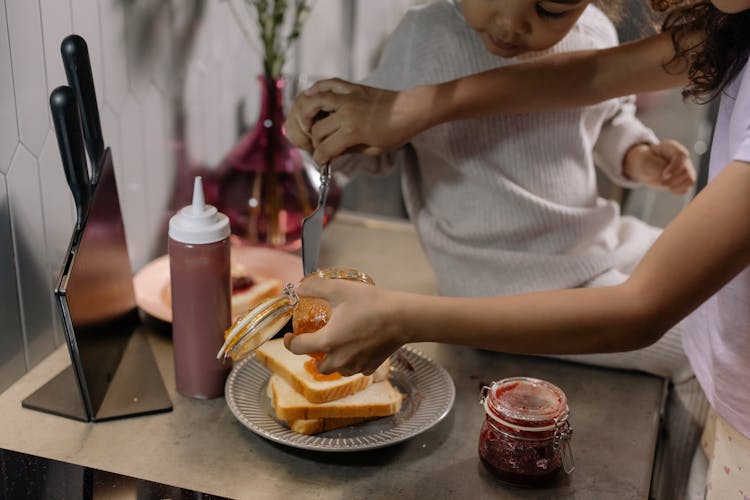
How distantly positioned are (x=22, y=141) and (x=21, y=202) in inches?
2.4

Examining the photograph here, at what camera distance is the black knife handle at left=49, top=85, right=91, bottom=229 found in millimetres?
748

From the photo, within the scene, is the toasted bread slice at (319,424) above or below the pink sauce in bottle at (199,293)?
below

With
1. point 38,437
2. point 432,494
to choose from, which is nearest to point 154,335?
point 38,437

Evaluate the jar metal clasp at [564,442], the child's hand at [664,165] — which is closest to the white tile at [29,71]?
the jar metal clasp at [564,442]

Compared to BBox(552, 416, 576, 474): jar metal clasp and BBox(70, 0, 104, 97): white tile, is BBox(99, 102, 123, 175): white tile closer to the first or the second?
BBox(70, 0, 104, 97): white tile

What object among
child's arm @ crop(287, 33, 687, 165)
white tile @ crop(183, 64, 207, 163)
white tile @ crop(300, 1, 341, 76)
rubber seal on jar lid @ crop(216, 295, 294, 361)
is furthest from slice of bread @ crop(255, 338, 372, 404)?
white tile @ crop(300, 1, 341, 76)

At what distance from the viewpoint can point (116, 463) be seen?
2.60 ft

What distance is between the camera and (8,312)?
0.88m

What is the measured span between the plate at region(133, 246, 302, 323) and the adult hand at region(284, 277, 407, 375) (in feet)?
1.20

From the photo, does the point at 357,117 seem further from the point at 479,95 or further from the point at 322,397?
the point at 322,397

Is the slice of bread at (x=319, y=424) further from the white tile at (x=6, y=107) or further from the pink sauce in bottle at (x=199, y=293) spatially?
the white tile at (x=6, y=107)

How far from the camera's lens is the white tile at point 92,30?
0.93m

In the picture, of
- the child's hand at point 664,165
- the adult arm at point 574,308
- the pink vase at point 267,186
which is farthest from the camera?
the pink vase at point 267,186

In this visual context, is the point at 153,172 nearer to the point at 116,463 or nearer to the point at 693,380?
the point at 116,463
